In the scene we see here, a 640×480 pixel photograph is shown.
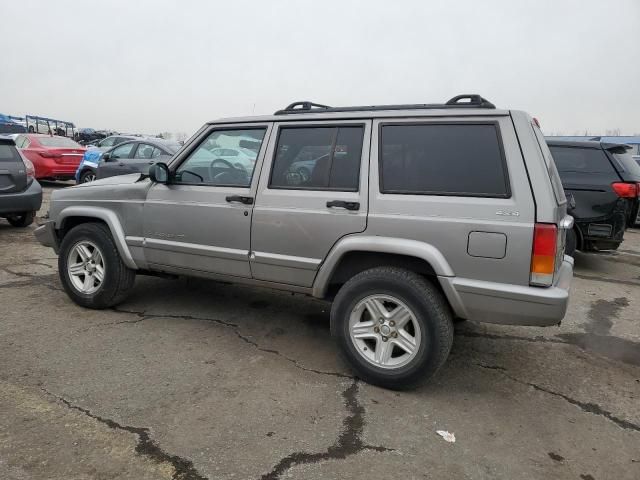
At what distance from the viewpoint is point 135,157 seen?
10.9 meters

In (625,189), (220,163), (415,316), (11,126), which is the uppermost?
(11,126)

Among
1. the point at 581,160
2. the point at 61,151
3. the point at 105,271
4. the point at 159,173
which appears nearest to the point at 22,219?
the point at 105,271

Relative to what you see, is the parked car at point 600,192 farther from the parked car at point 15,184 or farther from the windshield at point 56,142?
the windshield at point 56,142

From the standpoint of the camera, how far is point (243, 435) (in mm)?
2670

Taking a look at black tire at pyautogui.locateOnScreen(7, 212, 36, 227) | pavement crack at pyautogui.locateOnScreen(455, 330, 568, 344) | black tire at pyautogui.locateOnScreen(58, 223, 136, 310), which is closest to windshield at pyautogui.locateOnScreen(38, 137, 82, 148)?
black tire at pyautogui.locateOnScreen(7, 212, 36, 227)

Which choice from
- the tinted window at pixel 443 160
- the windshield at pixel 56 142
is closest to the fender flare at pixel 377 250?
the tinted window at pixel 443 160

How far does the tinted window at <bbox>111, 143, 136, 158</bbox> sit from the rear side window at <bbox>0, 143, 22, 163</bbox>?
3.24 metres

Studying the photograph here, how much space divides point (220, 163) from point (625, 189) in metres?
5.29

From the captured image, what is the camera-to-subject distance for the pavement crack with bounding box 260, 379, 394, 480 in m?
2.42

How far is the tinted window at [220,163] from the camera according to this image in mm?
3846

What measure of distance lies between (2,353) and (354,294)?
261 cm

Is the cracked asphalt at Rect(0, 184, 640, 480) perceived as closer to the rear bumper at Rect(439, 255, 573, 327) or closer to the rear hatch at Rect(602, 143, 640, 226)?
the rear bumper at Rect(439, 255, 573, 327)

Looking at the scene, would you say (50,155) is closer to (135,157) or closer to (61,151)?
(61,151)

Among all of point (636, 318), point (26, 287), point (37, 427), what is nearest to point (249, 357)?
point (37, 427)
